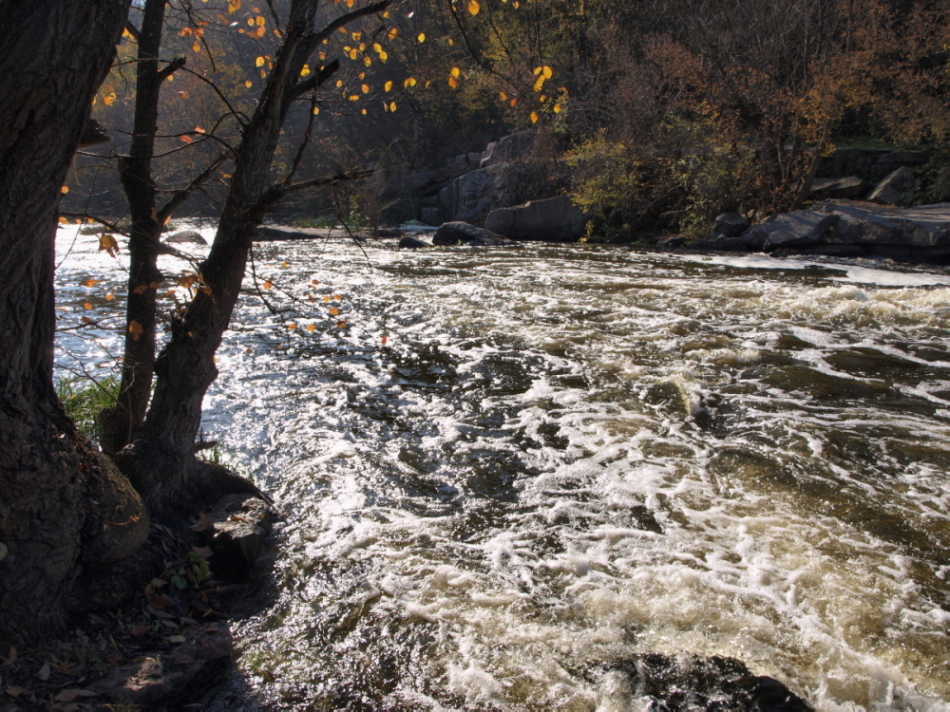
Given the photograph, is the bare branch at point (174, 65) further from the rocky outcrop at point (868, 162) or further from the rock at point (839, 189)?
the rocky outcrop at point (868, 162)

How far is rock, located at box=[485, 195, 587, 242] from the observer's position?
910 inches

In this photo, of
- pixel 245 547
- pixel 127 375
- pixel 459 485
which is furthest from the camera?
pixel 459 485

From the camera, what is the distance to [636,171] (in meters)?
22.7

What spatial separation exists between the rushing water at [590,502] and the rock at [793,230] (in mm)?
7071

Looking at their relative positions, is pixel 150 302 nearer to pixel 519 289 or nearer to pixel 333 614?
pixel 333 614

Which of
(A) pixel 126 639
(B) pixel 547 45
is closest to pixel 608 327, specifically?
(A) pixel 126 639

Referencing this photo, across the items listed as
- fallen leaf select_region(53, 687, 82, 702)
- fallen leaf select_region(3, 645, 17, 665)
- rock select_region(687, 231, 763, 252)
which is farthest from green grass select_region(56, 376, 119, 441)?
rock select_region(687, 231, 763, 252)

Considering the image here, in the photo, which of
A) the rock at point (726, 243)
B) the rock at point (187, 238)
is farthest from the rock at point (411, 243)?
the rock at point (726, 243)

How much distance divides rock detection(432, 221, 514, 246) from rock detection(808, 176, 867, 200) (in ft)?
31.8

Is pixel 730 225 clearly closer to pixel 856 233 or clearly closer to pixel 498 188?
pixel 856 233

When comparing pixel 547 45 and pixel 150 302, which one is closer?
pixel 150 302

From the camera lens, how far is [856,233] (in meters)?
16.2

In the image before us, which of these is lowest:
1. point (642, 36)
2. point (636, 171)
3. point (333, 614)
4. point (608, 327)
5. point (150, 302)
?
point (333, 614)

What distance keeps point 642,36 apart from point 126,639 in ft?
100
